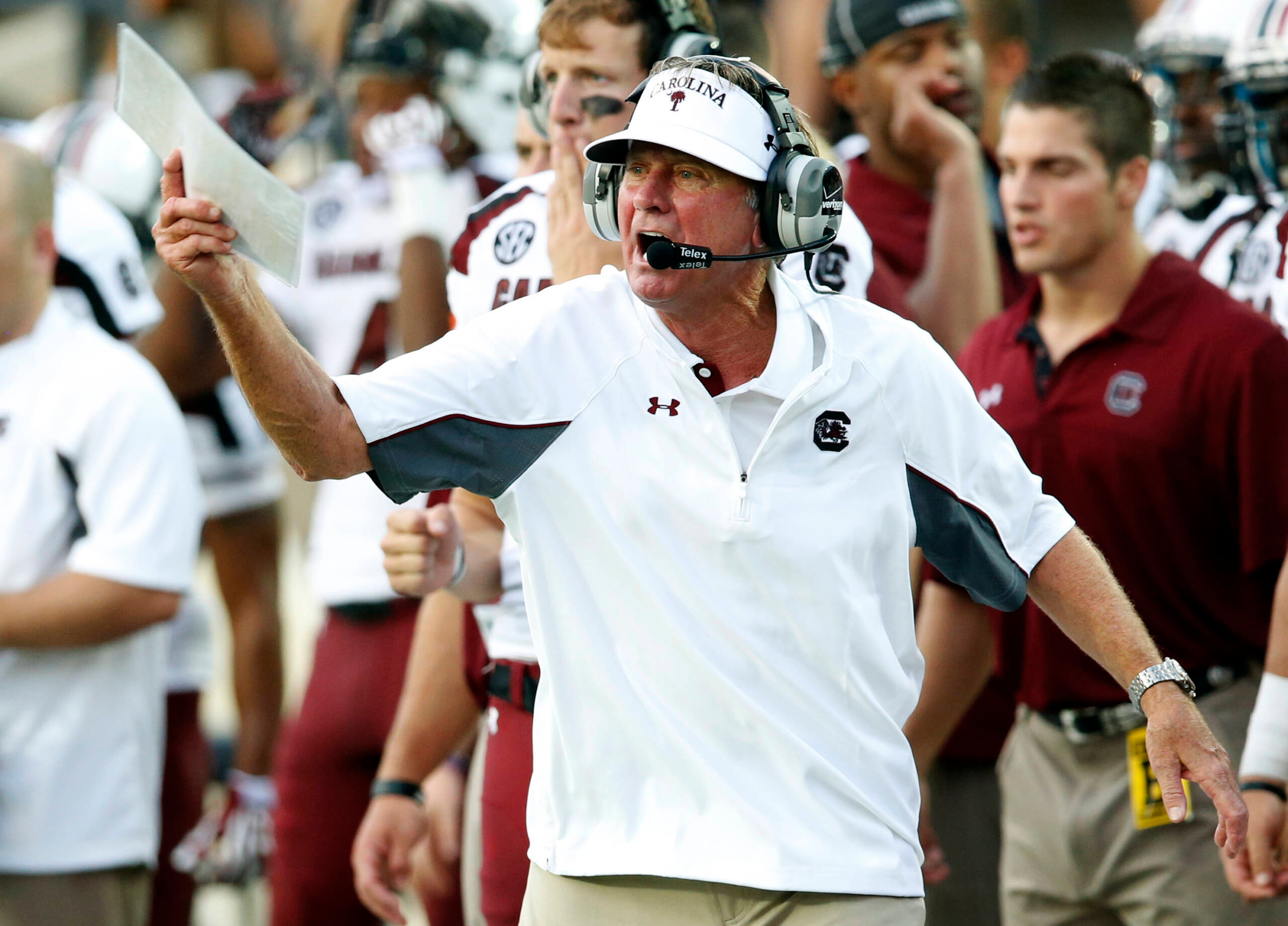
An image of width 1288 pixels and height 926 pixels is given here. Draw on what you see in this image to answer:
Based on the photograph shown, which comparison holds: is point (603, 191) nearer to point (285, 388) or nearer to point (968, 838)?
point (285, 388)

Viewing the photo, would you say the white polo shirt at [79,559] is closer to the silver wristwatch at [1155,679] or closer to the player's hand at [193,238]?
the player's hand at [193,238]

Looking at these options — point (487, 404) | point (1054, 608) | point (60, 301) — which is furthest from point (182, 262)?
point (60, 301)

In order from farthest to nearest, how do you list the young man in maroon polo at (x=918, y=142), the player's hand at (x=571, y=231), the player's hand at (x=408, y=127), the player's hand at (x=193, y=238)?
the player's hand at (x=408, y=127), the young man in maroon polo at (x=918, y=142), the player's hand at (x=571, y=231), the player's hand at (x=193, y=238)

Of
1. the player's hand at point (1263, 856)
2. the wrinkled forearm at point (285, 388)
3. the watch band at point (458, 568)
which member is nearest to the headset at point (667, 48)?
the watch band at point (458, 568)

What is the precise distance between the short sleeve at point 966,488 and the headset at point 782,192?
266 mm

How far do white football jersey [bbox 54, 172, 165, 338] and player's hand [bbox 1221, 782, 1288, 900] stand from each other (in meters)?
3.41

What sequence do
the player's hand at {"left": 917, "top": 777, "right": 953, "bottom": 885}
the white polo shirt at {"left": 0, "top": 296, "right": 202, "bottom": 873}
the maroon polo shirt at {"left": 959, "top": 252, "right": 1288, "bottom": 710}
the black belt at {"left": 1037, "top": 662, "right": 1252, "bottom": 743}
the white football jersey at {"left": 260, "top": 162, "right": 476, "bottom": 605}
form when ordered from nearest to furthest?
the maroon polo shirt at {"left": 959, "top": 252, "right": 1288, "bottom": 710} < the black belt at {"left": 1037, "top": 662, "right": 1252, "bottom": 743} < the player's hand at {"left": 917, "top": 777, "right": 953, "bottom": 885} < the white polo shirt at {"left": 0, "top": 296, "right": 202, "bottom": 873} < the white football jersey at {"left": 260, "top": 162, "right": 476, "bottom": 605}

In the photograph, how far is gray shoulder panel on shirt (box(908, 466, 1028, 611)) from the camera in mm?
2967

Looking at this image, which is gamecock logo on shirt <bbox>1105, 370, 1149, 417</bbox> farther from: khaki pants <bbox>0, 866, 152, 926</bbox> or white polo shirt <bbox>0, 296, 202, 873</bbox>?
khaki pants <bbox>0, 866, 152, 926</bbox>

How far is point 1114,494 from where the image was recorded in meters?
4.19

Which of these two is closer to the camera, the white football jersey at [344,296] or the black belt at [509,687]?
the black belt at [509,687]

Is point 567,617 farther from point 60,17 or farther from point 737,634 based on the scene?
point 60,17

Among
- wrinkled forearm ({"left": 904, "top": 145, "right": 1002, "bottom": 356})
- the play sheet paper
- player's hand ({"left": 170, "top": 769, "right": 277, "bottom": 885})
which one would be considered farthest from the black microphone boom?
player's hand ({"left": 170, "top": 769, "right": 277, "bottom": 885})

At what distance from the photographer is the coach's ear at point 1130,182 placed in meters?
4.50
